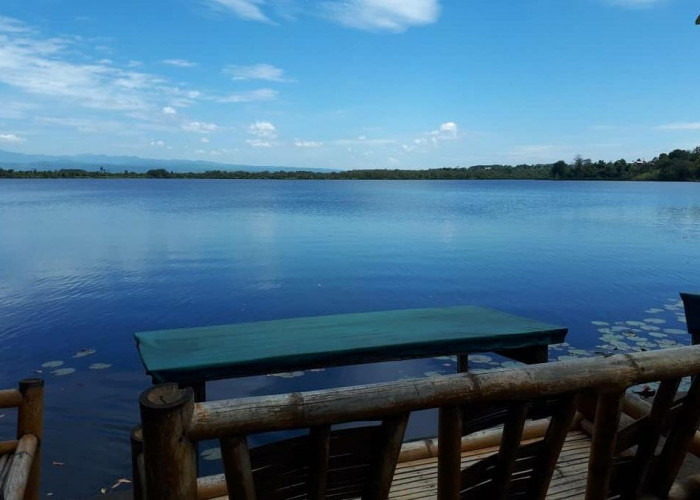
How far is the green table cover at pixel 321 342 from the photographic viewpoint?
4059 millimetres

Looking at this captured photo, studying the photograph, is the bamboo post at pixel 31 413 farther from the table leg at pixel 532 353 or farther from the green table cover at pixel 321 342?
the table leg at pixel 532 353

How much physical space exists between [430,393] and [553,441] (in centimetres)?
70

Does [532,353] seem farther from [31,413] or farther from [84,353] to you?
[84,353]

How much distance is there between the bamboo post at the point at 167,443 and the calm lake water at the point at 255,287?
4.64m

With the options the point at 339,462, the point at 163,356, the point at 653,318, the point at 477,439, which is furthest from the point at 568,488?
the point at 653,318

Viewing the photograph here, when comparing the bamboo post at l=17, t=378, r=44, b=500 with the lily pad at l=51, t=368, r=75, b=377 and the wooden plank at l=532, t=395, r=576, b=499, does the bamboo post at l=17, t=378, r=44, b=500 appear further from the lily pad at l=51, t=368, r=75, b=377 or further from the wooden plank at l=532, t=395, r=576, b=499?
the lily pad at l=51, t=368, r=75, b=377

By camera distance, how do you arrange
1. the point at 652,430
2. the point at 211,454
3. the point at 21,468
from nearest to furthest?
the point at 652,430 → the point at 21,468 → the point at 211,454

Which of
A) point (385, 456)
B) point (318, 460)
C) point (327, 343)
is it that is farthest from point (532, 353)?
point (318, 460)

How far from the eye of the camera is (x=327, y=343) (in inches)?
182

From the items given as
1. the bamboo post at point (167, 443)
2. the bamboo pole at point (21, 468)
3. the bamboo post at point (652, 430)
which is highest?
the bamboo post at point (167, 443)

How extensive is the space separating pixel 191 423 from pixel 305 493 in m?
0.62

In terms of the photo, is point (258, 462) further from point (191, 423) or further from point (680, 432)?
point (680, 432)

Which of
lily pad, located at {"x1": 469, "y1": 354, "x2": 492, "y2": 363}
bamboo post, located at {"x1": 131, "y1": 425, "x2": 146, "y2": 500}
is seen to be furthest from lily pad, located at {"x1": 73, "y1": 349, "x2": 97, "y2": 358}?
bamboo post, located at {"x1": 131, "y1": 425, "x2": 146, "y2": 500}

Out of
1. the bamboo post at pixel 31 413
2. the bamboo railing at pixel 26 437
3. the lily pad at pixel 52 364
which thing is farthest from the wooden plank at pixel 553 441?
the lily pad at pixel 52 364
